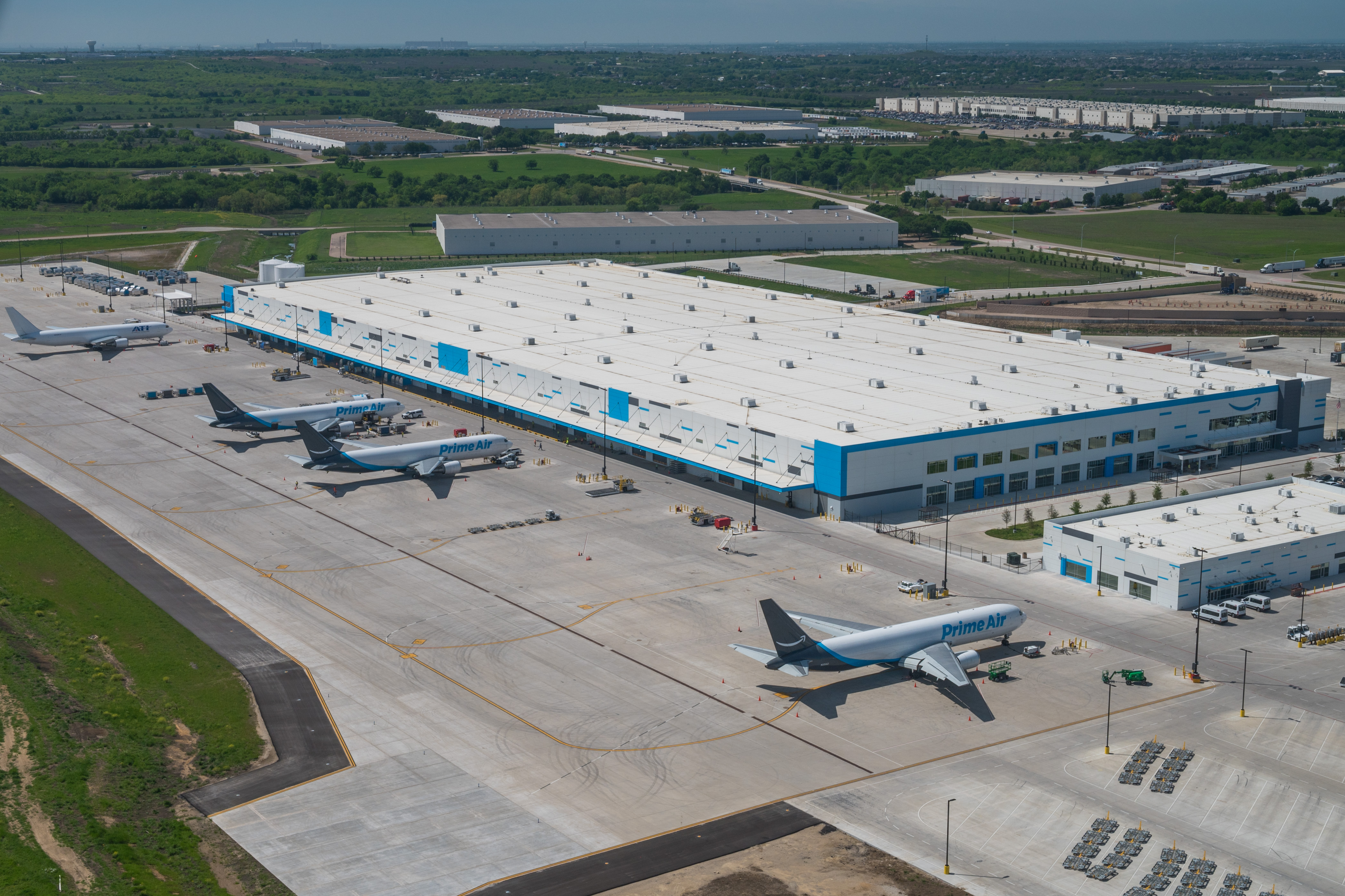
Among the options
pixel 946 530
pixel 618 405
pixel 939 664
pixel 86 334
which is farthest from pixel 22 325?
pixel 939 664

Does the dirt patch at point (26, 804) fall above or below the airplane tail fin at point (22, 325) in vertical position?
below

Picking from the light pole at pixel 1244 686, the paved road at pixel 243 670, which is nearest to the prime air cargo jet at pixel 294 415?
the paved road at pixel 243 670

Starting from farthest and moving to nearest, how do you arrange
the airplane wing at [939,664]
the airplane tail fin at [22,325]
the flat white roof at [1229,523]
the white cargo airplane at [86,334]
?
the white cargo airplane at [86,334]
the airplane tail fin at [22,325]
the flat white roof at [1229,523]
the airplane wing at [939,664]

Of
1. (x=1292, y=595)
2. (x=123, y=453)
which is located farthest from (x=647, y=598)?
(x=123, y=453)

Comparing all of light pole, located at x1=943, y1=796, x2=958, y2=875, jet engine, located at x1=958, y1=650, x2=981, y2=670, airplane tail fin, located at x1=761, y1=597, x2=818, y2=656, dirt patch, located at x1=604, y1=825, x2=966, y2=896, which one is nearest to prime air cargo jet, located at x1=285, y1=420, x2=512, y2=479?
airplane tail fin, located at x1=761, y1=597, x2=818, y2=656

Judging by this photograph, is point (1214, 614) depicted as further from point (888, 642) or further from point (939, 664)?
point (888, 642)

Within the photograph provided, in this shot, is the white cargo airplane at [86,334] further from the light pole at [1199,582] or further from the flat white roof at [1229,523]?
the light pole at [1199,582]

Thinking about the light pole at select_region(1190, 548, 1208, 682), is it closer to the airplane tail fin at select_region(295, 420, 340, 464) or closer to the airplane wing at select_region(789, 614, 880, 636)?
the airplane wing at select_region(789, 614, 880, 636)
